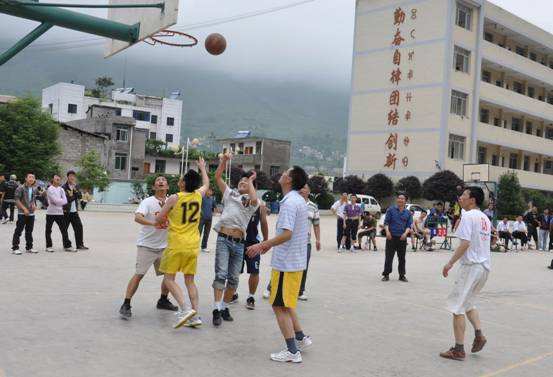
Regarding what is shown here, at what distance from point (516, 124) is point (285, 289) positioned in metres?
49.3

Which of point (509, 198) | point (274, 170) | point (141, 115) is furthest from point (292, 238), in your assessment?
point (141, 115)

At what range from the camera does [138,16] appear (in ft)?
17.6

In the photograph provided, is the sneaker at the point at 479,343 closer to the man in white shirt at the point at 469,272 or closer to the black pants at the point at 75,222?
the man in white shirt at the point at 469,272

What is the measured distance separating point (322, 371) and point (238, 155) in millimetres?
69203

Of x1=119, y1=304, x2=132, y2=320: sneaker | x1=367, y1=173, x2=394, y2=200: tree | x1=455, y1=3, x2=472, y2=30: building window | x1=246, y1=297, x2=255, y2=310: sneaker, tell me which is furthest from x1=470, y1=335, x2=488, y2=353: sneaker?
x1=455, y1=3, x2=472, y2=30: building window

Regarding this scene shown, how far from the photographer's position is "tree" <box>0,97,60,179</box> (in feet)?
133

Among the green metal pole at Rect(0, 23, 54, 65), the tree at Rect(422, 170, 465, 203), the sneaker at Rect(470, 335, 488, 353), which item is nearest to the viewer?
the green metal pole at Rect(0, 23, 54, 65)

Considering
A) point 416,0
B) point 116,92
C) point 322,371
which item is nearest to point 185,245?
point 322,371

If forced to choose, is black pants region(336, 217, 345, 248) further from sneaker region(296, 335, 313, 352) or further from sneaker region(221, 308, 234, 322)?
sneaker region(296, 335, 313, 352)

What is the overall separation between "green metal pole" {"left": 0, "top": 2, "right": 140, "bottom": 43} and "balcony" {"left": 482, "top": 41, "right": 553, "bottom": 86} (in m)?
43.1

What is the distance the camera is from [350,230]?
18281 millimetres

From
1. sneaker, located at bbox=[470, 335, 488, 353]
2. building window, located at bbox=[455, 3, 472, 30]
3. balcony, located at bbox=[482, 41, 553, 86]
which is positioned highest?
building window, located at bbox=[455, 3, 472, 30]

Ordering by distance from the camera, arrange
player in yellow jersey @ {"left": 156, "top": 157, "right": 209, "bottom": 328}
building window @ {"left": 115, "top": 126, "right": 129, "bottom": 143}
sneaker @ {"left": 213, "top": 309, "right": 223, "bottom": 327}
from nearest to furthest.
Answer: player in yellow jersey @ {"left": 156, "top": 157, "right": 209, "bottom": 328} → sneaker @ {"left": 213, "top": 309, "right": 223, "bottom": 327} → building window @ {"left": 115, "top": 126, "right": 129, "bottom": 143}

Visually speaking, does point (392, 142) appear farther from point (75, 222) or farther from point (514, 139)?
point (75, 222)
